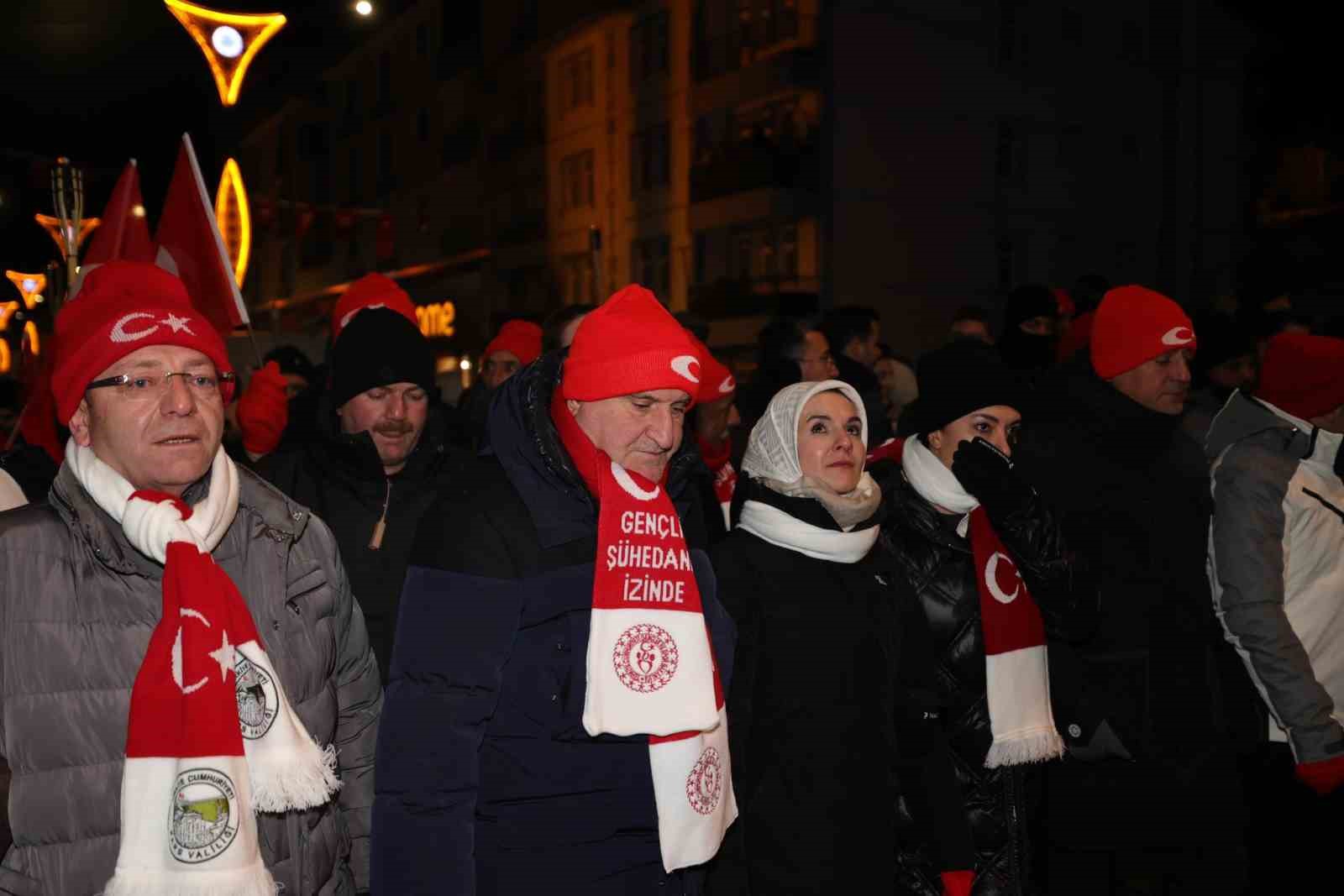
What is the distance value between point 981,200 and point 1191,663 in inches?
1253

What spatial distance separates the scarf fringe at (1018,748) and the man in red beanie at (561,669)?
1.31 m

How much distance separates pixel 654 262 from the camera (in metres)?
40.7

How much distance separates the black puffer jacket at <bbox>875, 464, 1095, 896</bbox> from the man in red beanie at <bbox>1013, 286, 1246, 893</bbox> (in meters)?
0.17

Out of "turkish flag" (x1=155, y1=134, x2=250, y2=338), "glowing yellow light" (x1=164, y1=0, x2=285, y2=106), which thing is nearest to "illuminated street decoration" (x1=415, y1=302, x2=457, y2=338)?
"glowing yellow light" (x1=164, y1=0, x2=285, y2=106)

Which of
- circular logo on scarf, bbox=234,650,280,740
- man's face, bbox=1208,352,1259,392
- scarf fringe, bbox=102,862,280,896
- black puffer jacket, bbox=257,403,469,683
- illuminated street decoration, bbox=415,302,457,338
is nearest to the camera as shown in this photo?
scarf fringe, bbox=102,862,280,896

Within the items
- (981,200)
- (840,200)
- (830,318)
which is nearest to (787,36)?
(840,200)

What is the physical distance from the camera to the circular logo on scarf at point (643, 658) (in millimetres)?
3336

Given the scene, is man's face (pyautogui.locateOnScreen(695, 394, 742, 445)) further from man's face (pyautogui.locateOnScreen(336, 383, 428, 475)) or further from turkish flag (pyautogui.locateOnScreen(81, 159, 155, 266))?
turkish flag (pyautogui.locateOnScreen(81, 159, 155, 266))

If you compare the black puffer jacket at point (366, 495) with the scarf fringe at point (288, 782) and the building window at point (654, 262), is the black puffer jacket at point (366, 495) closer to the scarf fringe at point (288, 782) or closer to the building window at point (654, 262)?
the scarf fringe at point (288, 782)

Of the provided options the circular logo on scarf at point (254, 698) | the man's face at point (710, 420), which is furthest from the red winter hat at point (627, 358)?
the man's face at point (710, 420)

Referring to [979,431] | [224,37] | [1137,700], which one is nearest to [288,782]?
[979,431]

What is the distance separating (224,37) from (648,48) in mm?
33068

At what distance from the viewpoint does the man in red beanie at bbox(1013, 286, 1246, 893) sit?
15.9 ft

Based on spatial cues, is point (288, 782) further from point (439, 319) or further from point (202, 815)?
point (439, 319)
